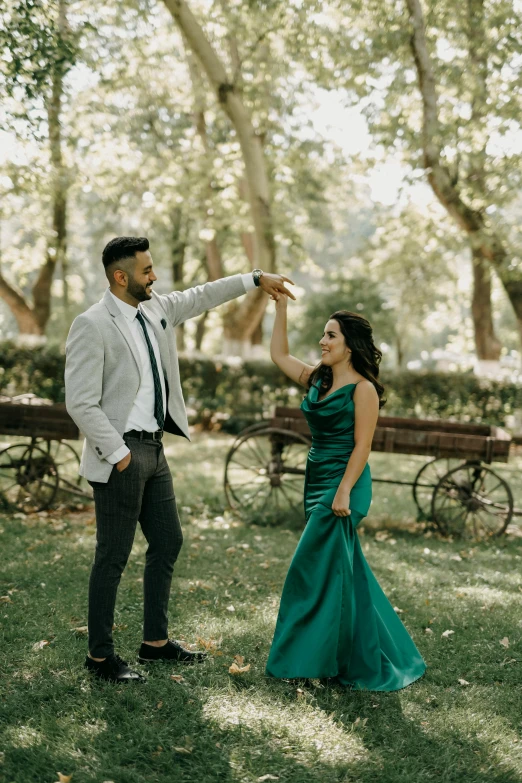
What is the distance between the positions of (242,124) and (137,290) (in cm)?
1020

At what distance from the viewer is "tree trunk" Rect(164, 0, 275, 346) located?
41.8ft

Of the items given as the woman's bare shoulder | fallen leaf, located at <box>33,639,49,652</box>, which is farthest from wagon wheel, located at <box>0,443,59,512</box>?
the woman's bare shoulder

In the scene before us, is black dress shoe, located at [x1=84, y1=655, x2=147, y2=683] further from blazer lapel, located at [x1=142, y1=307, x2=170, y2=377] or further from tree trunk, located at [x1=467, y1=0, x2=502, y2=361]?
tree trunk, located at [x1=467, y1=0, x2=502, y2=361]

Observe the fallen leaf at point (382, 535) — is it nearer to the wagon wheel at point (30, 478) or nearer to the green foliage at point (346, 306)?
the wagon wheel at point (30, 478)

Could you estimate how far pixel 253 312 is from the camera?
18062mm

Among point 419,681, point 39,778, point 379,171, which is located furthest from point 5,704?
point 379,171

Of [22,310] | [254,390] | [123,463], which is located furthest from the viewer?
[22,310]

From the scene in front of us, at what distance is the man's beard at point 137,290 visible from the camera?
4247 millimetres

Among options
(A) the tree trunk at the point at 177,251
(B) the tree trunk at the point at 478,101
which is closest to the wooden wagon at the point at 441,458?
(B) the tree trunk at the point at 478,101

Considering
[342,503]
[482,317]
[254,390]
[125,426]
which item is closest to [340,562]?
[342,503]

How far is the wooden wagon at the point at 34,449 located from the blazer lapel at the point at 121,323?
4.08 metres

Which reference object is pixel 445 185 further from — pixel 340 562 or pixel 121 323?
pixel 121 323

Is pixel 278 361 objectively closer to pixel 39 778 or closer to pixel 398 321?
pixel 39 778

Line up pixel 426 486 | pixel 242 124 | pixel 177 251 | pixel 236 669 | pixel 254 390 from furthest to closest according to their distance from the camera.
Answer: pixel 177 251 < pixel 254 390 < pixel 242 124 < pixel 426 486 < pixel 236 669
